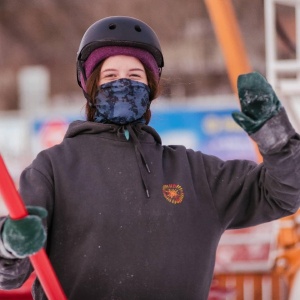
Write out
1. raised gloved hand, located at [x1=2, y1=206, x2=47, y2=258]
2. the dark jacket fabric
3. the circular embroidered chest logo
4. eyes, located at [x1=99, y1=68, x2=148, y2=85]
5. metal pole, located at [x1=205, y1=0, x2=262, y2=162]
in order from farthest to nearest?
metal pole, located at [x1=205, y1=0, x2=262, y2=162]
eyes, located at [x1=99, y1=68, x2=148, y2=85]
the circular embroidered chest logo
the dark jacket fabric
raised gloved hand, located at [x1=2, y1=206, x2=47, y2=258]

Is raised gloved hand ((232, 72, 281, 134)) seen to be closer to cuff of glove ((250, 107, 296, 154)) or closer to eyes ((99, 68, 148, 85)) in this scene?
cuff of glove ((250, 107, 296, 154))

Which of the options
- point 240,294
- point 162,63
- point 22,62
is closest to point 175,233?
point 162,63

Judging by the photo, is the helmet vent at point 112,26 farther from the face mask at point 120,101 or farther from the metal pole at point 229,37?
the metal pole at point 229,37

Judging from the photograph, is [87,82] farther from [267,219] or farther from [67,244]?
[267,219]

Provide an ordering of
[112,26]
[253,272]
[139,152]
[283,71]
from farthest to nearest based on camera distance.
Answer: [253,272]
[283,71]
[112,26]
[139,152]

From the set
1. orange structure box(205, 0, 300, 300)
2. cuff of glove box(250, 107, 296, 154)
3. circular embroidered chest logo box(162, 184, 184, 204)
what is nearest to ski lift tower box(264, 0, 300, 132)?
orange structure box(205, 0, 300, 300)

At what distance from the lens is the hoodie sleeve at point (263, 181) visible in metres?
2.43

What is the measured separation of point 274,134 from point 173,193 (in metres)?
0.40

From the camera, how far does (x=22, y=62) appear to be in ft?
79.0

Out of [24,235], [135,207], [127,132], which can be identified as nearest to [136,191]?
[135,207]

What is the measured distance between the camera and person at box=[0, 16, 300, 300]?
8.06 ft

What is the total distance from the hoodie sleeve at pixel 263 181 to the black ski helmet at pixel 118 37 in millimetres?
441

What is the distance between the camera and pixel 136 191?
2.59 metres

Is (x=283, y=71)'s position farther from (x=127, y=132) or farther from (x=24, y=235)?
(x=24, y=235)
